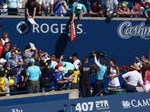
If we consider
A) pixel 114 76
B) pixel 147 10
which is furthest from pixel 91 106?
pixel 147 10

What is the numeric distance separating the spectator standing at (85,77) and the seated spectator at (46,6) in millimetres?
3828

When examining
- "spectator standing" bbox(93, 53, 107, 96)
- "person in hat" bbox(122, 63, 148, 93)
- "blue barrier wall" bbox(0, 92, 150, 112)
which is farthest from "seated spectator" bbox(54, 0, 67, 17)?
"blue barrier wall" bbox(0, 92, 150, 112)

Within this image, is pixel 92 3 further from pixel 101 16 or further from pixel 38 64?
pixel 38 64

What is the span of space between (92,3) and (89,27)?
168 cm

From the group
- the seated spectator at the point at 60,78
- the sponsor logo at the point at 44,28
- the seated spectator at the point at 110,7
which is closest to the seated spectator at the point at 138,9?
the seated spectator at the point at 110,7

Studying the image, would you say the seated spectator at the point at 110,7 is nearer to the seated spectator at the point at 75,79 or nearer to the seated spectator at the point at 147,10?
the seated spectator at the point at 147,10

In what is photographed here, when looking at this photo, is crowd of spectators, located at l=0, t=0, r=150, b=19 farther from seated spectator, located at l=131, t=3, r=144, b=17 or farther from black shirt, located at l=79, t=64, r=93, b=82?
black shirt, located at l=79, t=64, r=93, b=82

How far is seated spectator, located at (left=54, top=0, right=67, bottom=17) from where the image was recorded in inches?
772

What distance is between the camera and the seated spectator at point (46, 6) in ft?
62.7

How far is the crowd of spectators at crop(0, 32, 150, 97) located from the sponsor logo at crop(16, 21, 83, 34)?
5.24 feet

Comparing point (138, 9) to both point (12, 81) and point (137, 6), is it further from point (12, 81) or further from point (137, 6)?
point (12, 81)

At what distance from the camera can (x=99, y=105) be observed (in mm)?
14445

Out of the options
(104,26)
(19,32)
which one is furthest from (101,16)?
(19,32)

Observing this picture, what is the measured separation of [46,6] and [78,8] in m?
1.46
